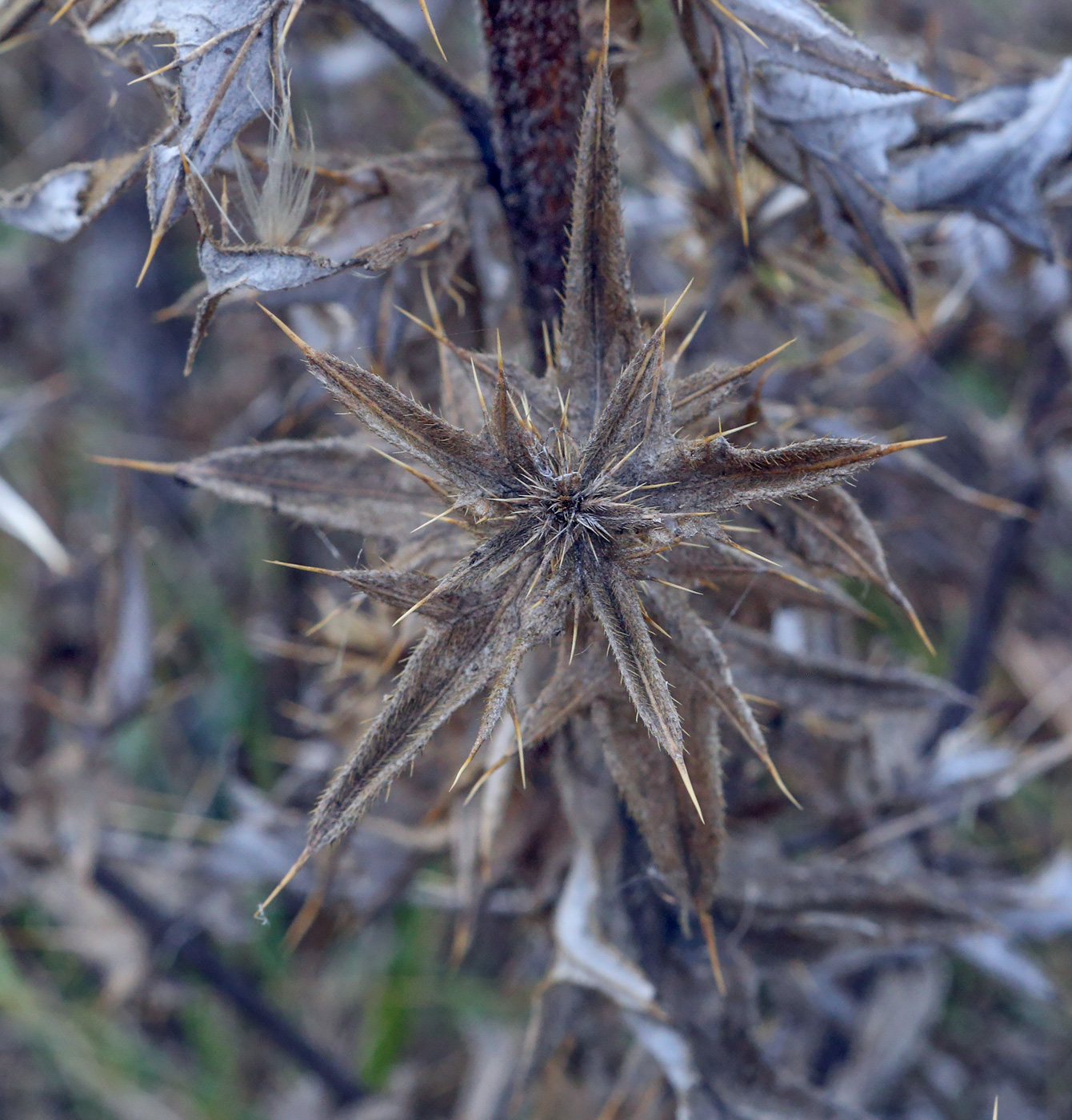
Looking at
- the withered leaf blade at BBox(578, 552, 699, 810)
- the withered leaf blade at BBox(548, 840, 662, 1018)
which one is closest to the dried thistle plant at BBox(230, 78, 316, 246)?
the withered leaf blade at BBox(578, 552, 699, 810)

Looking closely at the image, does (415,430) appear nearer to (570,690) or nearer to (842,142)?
(570,690)

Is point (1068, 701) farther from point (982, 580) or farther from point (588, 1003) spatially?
point (588, 1003)

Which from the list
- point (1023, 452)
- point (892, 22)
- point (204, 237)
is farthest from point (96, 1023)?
point (892, 22)

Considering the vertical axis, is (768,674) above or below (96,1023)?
above

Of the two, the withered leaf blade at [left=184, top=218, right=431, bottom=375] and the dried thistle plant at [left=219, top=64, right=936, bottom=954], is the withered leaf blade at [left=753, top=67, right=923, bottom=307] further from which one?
the withered leaf blade at [left=184, top=218, right=431, bottom=375]

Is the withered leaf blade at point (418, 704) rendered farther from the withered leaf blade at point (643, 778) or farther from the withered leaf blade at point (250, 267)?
the withered leaf blade at point (250, 267)

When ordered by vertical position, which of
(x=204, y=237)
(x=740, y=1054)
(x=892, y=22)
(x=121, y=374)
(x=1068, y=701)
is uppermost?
(x=204, y=237)

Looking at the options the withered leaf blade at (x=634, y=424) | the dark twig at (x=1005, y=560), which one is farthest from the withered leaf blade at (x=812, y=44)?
the dark twig at (x=1005, y=560)
